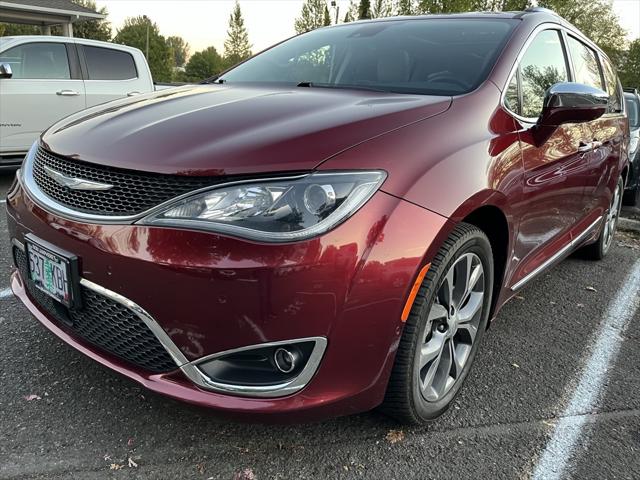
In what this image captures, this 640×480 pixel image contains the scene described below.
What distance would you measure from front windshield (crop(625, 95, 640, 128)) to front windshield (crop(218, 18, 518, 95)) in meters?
5.83

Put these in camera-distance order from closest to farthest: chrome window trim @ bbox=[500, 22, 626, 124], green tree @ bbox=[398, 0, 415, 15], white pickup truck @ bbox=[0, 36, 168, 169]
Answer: chrome window trim @ bbox=[500, 22, 626, 124]
white pickup truck @ bbox=[0, 36, 168, 169]
green tree @ bbox=[398, 0, 415, 15]

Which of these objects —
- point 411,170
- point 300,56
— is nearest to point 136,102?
point 300,56

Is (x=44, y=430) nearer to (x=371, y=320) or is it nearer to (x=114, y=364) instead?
(x=114, y=364)

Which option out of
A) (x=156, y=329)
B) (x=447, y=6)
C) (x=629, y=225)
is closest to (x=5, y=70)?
(x=156, y=329)

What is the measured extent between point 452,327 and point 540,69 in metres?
1.46

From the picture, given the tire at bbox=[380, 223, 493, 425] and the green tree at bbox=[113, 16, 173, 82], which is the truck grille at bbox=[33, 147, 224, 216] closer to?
the tire at bbox=[380, 223, 493, 425]

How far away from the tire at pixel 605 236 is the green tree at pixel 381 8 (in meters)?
25.0

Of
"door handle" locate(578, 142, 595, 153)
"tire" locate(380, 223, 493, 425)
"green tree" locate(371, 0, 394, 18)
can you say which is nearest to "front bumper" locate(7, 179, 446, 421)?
"tire" locate(380, 223, 493, 425)

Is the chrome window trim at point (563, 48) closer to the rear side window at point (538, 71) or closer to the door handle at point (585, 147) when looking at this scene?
the rear side window at point (538, 71)

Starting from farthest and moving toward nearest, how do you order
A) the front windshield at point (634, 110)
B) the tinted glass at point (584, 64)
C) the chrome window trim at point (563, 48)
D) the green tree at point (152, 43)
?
the green tree at point (152, 43) < the front windshield at point (634, 110) < the tinted glass at point (584, 64) < the chrome window trim at point (563, 48)

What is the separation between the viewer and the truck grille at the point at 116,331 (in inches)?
66.1

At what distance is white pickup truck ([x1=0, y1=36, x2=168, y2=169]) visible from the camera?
20.0ft

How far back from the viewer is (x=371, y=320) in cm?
162

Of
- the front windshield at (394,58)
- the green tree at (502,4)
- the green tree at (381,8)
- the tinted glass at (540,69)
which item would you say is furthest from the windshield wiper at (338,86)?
the green tree at (381,8)
